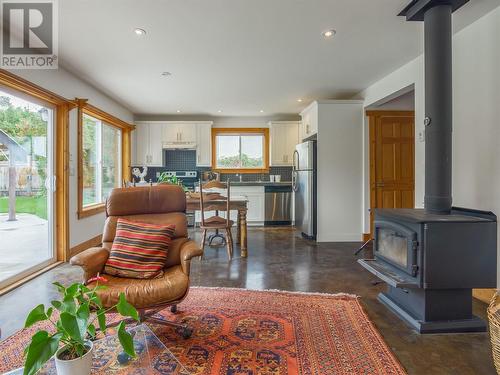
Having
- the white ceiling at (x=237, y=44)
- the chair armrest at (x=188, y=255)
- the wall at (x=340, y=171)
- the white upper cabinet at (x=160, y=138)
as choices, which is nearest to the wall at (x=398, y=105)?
the wall at (x=340, y=171)

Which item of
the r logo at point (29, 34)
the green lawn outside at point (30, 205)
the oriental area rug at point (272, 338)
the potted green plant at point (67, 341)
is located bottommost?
the oriental area rug at point (272, 338)

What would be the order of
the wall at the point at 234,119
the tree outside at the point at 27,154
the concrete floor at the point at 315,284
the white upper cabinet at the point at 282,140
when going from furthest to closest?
1. the wall at the point at 234,119
2. the white upper cabinet at the point at 282,140
3. the tree outside at the point at 27,154
4. the concrete floor at the point at 315,284

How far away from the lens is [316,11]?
2490 mm

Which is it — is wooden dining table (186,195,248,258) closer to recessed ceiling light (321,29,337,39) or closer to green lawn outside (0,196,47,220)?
green lawn outside (0,196,47,220)

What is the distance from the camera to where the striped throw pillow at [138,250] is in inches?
81.7

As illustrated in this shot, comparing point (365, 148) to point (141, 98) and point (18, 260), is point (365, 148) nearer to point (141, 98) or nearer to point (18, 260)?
point (141, 98)

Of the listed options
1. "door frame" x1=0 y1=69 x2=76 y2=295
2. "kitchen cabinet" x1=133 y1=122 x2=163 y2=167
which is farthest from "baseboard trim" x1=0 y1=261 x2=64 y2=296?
"kitchen cabinet" x1=133 y1=122 x2=163 y2=167

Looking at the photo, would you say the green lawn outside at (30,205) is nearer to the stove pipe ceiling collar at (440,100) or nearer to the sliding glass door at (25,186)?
the sliding glass door at (25,186)

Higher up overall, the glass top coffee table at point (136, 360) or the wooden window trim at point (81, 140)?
the wooden window trim at point (81, 140)

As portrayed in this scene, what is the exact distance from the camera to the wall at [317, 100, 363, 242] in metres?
4.83

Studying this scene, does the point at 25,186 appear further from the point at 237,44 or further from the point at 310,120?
the point at 310,120

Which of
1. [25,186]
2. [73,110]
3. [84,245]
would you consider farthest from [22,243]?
[73,110]

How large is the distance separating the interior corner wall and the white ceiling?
0.55 ft

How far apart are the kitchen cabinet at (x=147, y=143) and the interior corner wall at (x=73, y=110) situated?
1.59 meters
